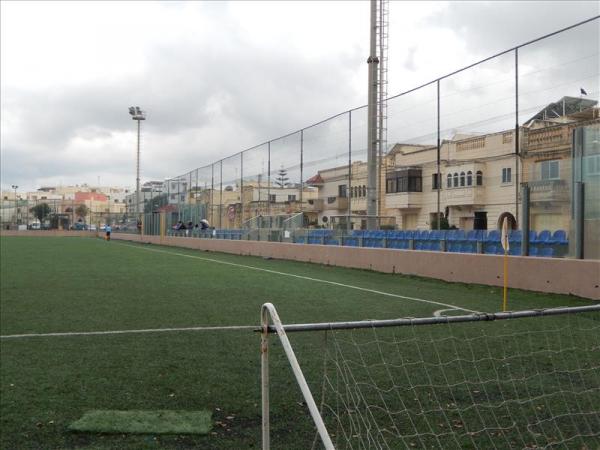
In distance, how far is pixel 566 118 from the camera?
13.7 metres

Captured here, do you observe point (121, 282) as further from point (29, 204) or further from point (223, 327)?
point (29, 204)

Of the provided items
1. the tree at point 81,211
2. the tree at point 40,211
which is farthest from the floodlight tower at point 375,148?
the tree at point 81,211

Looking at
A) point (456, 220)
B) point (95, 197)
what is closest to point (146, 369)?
point (456, 220)

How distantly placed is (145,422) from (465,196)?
13.3 metres

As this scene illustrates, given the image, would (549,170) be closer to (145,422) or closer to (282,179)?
(145,422)

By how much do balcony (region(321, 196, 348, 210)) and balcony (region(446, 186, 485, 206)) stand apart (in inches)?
262

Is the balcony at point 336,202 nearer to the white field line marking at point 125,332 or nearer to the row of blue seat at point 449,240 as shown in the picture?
the row of blue seat at point 449,240

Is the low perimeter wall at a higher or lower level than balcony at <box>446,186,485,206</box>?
lower

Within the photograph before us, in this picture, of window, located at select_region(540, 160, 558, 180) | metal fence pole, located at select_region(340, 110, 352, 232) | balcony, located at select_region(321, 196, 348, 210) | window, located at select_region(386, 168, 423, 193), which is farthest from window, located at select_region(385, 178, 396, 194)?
window, located at select_region(540, 160, 558, 180)

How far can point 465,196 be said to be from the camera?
55.9 ft

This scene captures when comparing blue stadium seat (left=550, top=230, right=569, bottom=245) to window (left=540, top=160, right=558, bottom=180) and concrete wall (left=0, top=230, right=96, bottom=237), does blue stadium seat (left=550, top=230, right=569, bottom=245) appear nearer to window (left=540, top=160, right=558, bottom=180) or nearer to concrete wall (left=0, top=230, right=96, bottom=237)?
window (left=540, top=160, right=558, bottom=180)

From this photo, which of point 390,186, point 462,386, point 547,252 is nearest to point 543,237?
point 547,252

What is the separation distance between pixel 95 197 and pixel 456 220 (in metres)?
168

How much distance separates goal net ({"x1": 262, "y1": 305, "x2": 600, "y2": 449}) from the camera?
4730 millimetres
